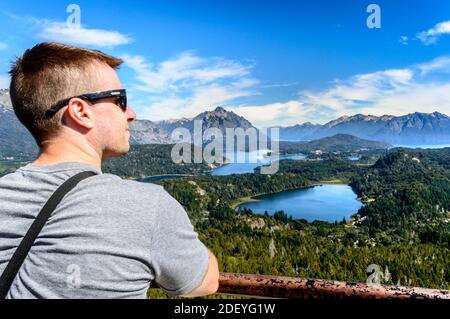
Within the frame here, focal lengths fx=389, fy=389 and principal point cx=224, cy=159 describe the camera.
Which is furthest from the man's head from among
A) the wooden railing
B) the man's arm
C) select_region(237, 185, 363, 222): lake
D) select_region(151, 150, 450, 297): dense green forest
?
select_region(237, 185, 363, 222): lake

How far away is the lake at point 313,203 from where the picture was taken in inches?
3959

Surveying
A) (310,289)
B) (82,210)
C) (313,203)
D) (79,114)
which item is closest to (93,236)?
(82,210)

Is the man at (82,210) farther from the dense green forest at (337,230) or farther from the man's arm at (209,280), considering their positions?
the dense green forest at (337,230)

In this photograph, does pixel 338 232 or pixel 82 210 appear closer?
pixel 82 210

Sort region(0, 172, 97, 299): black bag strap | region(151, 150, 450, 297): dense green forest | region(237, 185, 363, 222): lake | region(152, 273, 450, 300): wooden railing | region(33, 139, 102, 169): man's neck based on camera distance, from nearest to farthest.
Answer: region(0, 172, 97, 299): black bag strap
region(33, 139, 102, 169): man's neck
region(152, 273, 450, 300): wooden railing
region(151, 150, 450, 297): dense green forest
region(237, 185, 363, 222): lake

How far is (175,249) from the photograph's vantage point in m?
1.39

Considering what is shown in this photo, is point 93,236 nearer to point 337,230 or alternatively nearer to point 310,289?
point 310,289

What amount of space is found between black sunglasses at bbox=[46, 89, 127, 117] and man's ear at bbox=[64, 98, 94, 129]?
0.07ft

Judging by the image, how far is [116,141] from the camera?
172 cm

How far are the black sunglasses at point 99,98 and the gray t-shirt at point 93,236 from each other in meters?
0.24

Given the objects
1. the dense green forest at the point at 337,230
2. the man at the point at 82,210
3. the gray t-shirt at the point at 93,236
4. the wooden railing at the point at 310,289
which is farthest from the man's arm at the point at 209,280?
the dense green forest at the point at 337,230

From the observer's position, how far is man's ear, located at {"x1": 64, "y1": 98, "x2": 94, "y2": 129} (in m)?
1.55

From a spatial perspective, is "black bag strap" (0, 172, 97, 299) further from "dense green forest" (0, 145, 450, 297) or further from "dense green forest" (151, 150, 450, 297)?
"dense green forest" (151, 150, 450, 297)

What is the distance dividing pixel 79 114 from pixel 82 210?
46cm
